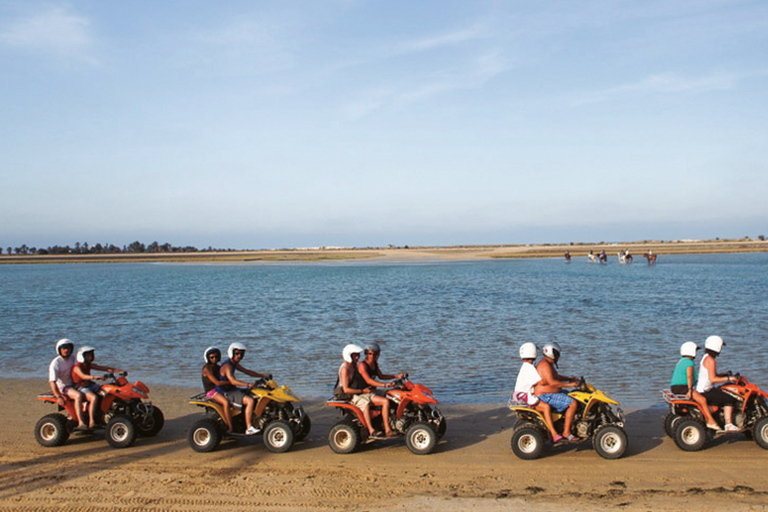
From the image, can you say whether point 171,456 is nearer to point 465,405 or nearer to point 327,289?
point 465,405

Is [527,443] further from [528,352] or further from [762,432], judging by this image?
[762,432]

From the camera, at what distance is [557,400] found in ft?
25.9

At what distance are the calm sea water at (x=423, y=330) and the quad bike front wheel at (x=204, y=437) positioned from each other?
435 centimetres

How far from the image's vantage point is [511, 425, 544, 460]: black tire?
25.7 feet

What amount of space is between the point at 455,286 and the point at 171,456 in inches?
1355

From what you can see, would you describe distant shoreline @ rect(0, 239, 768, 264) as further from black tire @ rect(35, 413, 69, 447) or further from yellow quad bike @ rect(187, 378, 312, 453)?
black tire @ rect(35, 413, 69, 447)

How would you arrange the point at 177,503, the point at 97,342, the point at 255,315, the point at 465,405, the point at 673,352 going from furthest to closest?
the point at 255,315 → the point at 97,342 → the point at 673,352 → the point at 465,405 → the point at 177,503

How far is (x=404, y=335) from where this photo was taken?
20.1 meters

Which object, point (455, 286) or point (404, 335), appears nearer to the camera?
point (404, 335)

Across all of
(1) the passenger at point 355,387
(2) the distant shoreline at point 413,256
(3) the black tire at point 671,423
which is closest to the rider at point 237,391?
(1) the passenger at point 355,387

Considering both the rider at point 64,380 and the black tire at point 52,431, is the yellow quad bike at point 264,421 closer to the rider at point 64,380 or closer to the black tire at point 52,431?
the rider at point 64,380

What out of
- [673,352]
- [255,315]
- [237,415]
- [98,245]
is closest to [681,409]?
[237,415]

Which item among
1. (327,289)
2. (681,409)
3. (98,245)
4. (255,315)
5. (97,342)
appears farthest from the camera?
(98,245)

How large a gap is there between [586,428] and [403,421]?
2322 millimetres
